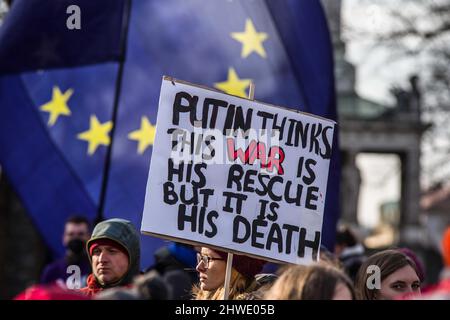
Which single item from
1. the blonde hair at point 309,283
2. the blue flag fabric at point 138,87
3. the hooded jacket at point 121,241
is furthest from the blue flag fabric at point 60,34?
the blonde hair at point 309,283

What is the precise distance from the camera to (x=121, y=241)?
5.39 m

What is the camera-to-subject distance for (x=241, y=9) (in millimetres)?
10461

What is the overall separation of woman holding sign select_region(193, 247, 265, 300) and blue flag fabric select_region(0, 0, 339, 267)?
483 cm

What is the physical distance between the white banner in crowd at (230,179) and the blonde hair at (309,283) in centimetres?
139

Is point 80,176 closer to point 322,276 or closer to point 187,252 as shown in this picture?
point 187,252

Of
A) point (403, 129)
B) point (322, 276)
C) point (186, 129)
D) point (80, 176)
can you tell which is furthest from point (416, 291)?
point (403, 129)

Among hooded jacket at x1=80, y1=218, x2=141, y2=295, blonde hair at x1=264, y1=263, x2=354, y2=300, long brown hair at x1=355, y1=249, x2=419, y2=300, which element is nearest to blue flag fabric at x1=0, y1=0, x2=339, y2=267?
hooded jacket at x1=80, y1=218, x2=141, y2=295

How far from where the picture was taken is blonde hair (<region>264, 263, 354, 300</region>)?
11.3 ft

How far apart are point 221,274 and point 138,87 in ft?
18.4

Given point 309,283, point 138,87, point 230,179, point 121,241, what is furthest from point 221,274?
point 138,87

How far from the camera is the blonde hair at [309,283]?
11.3 feet

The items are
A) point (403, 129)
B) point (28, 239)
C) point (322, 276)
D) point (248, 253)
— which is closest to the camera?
point (322, 276)

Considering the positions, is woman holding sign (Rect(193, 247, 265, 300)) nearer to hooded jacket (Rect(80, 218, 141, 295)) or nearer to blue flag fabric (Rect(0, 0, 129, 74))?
hooded jacket (Rect(80, 218, 141, 295))

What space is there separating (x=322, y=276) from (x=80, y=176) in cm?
690
